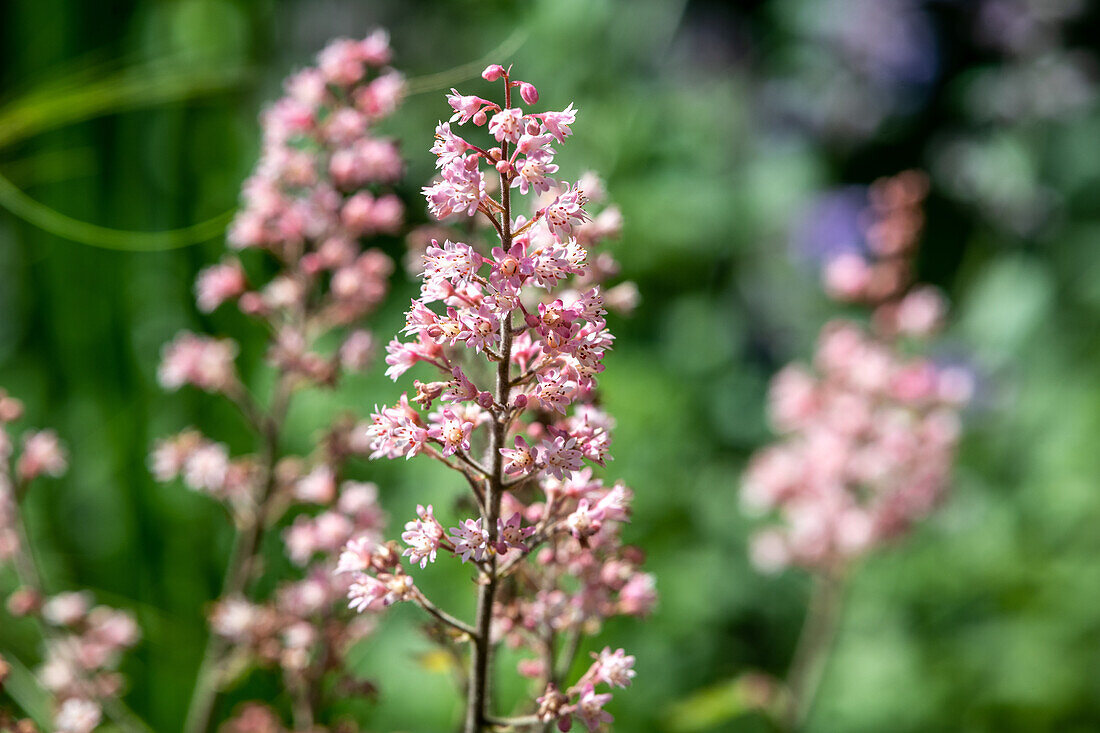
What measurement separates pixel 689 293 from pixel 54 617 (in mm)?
1892

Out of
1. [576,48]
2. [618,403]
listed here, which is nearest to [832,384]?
[618,403]

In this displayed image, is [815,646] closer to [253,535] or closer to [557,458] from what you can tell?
[253,535]

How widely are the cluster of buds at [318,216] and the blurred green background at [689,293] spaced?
0.54ft

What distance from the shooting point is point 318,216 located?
1.04m

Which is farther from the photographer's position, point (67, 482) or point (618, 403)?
point (618, 403)

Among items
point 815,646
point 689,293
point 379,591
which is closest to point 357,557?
point 379,591

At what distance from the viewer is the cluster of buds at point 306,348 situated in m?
0.99

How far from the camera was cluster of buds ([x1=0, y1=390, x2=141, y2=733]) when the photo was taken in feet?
3.19

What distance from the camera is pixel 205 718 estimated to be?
1.07 metres

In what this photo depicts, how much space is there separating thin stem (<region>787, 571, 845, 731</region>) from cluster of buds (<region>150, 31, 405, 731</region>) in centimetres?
94

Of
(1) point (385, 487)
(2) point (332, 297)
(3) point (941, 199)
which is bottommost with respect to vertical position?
(2) point (332, 297)

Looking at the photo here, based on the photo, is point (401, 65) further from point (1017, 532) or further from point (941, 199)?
point (941, 199)

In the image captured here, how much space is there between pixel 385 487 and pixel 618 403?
53 centimetres

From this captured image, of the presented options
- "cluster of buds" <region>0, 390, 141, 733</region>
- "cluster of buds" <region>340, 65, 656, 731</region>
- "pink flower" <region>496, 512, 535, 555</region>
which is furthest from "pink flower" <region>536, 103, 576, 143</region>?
"cluster of buds" <region>0, 390, 141, 733</region>
